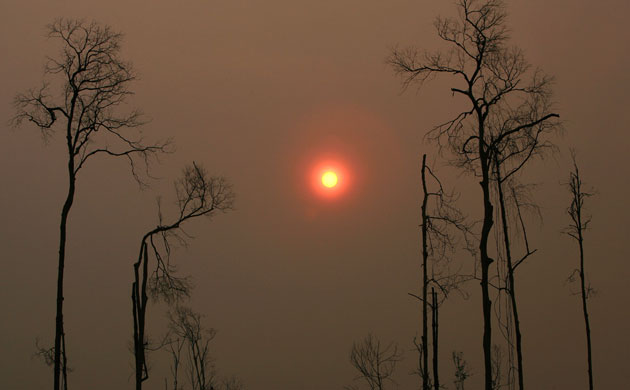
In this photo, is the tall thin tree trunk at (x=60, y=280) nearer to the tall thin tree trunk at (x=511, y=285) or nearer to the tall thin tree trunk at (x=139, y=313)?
the tall thin tree trunk at (x=139, y=313)

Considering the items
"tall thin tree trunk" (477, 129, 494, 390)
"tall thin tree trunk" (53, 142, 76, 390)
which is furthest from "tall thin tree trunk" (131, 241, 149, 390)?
"tall thin tree trunk" (477, 129, 494, 390)

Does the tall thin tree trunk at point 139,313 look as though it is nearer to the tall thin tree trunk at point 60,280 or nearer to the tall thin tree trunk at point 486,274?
the tall thin tree trunk at point 60,280

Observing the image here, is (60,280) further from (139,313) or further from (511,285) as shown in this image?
(511,285)

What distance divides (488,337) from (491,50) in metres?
7.63

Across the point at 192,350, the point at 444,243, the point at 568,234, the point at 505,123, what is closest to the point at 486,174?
the point at 505,123

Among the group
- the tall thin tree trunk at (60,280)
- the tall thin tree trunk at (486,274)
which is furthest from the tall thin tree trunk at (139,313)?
the tall thin tree trunk at (486,274)

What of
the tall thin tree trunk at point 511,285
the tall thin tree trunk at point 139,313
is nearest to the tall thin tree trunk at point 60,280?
the tall thin tree trunk at point 139,313

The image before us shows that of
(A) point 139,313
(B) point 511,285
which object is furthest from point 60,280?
(B) point 511,285

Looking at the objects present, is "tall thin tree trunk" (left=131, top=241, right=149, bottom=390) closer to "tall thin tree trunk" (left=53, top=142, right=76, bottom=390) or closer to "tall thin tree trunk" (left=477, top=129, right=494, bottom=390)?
"tall thin tree trunk" (left=53, top=142, right=76, bottom=390)

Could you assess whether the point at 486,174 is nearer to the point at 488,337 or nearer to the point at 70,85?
the point at 488,337

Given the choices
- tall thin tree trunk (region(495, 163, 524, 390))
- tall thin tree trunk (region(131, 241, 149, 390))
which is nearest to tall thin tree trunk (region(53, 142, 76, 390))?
tall thin tree trunk (region(131, 241, 149, 390))

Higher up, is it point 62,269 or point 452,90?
point 452,90

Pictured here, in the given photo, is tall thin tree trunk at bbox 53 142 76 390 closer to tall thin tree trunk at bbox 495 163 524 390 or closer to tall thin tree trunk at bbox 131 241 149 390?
tall thin tree trunk at bbox 131 241 149 390

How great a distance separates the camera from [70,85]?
23.9 m
